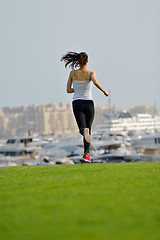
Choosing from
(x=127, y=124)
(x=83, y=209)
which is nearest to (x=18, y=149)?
(x=127, y=124)

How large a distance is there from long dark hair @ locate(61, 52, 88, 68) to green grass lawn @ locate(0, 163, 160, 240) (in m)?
4.21

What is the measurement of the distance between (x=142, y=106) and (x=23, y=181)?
192 m

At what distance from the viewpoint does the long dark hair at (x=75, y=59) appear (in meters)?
9.38

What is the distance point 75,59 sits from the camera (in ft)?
31.0

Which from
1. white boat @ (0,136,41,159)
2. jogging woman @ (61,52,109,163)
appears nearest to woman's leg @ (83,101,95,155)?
jogging woman @ (61,52,109,163)

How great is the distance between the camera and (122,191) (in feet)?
15.1

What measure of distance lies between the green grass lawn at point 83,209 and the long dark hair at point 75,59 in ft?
13.8

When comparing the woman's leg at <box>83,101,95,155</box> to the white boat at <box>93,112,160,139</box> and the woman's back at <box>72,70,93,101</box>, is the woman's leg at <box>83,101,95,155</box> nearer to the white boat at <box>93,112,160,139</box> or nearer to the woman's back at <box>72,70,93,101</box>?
the woman's back at <box>72,70,93,101</box>

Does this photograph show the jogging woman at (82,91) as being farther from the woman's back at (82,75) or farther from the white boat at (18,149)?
the white boat at (18,149)

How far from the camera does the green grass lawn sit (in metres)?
3.15

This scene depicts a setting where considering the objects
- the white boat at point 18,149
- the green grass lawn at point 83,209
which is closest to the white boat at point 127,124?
the white boat at point 18,149

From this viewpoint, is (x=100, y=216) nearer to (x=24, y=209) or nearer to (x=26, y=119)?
(x=24, y=209)

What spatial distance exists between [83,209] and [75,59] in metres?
5.96

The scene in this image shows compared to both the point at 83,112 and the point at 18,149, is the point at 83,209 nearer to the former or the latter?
the point at 83,112
